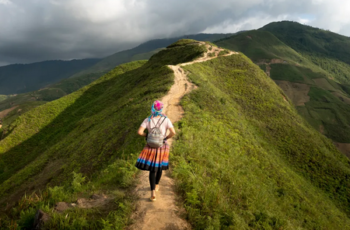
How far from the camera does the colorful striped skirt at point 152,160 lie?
21.8 ft

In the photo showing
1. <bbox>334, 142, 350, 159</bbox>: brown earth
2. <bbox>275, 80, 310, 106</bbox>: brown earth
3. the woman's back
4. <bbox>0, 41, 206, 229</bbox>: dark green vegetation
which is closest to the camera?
<bbox>0, 41, 206, 229</bbox>: dark green vegetation

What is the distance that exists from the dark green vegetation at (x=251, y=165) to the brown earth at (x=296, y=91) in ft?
234

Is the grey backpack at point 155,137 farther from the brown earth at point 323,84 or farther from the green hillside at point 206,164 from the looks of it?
the brown earth at point 323,84

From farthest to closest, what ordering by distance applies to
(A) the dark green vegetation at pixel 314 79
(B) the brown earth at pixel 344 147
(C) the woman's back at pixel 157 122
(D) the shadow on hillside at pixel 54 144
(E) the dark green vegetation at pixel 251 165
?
(A) the dark green vegetation at pixel 314 79, (B) the brown earth at pixel 344 147, (D) the shadow on hillside at pixel 54 144, (E) the dark green vegetation at pixel 251 165, (C) the woman's back at pixel 157 122

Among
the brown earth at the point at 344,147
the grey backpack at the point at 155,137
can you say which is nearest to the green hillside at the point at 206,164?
the grey backpack at the point at 155,137

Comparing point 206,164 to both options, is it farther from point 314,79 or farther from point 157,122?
point 314,79

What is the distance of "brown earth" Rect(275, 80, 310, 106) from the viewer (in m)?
96.9

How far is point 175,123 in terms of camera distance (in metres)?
14.4

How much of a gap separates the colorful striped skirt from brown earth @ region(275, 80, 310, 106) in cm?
10545

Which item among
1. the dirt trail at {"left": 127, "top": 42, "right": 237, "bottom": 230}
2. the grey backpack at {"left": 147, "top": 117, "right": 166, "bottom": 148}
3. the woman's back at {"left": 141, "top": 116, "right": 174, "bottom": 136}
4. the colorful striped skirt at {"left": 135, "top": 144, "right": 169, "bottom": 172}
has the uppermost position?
the woman's back at {"left": 141, "top": 116, "right": 174, "bottom": 136}

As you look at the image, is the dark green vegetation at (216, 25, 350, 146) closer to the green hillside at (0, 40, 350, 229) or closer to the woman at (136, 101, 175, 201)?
the green hillside at (0, 40, 350, 229)

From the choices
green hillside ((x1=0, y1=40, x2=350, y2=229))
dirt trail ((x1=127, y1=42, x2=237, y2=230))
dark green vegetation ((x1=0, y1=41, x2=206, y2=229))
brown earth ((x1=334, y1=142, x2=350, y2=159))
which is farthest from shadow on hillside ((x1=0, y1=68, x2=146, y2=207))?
brown earth ((x1=334, y1=142, x2=350, y2=159))

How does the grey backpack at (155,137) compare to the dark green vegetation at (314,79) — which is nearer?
the grey backpack at (155,137)

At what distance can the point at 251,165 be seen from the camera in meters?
16.1
